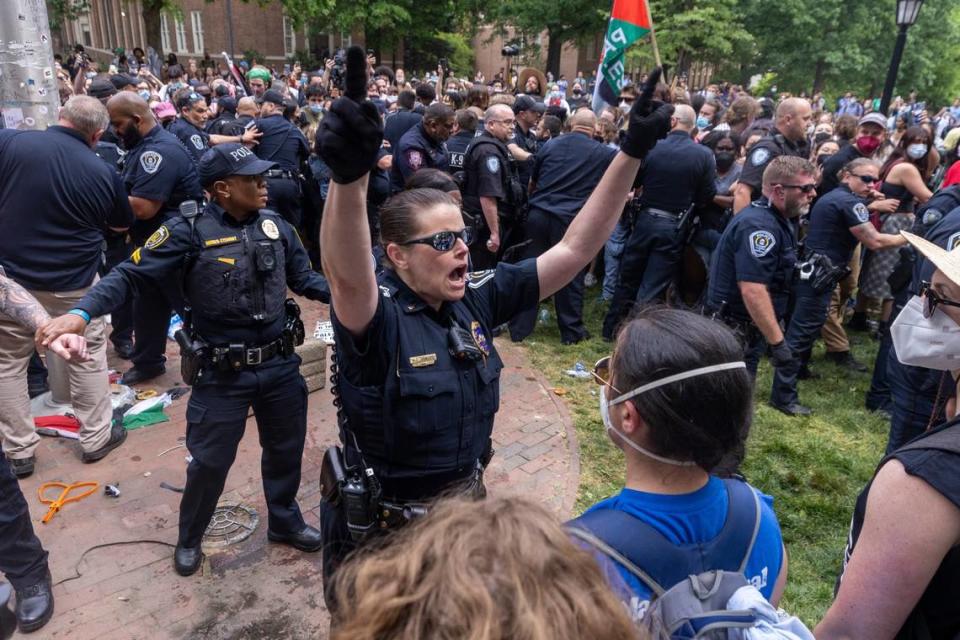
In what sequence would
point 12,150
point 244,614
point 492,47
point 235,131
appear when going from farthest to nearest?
1. point 492,47
2. point 235,131
3. point 12,150
4. point 244,614

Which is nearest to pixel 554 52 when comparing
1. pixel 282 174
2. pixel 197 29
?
pixel 197 29

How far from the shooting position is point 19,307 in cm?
318

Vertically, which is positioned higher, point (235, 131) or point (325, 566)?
point (235, 131)

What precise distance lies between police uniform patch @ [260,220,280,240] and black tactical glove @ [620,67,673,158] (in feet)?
6.71

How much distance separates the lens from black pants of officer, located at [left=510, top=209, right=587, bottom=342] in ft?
22.9

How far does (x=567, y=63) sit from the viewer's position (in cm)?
4697

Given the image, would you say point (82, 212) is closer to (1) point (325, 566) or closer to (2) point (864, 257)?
(1) point (325, 566)

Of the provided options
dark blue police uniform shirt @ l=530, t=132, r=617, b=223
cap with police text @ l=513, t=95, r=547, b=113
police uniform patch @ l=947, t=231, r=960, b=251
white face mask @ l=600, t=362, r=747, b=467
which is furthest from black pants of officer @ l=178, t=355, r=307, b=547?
cap with police text @ l=513, t=95, r=547, b=113

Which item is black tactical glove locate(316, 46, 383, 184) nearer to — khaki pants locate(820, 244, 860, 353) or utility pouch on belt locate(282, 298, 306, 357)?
utility pouch on belt locate(282, 298, 306, 357)

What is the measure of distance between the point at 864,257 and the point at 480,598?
768 centimetres

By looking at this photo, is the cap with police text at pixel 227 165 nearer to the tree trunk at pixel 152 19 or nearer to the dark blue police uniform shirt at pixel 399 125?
the dark blue police uniform shirt at pixel 399 125

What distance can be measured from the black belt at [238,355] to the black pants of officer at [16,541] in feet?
3.23

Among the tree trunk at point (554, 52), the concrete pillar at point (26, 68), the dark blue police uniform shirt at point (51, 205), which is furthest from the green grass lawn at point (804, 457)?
the tree trunk at point (554, 52)

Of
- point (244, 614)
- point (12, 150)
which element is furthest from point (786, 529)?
point (12, 150)
